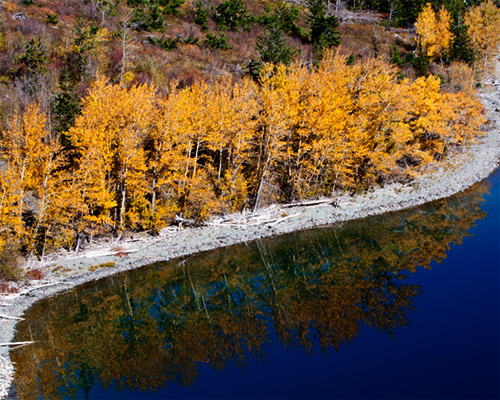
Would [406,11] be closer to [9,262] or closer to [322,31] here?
[322,31]

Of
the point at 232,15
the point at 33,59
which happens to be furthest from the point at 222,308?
the point at 232,15

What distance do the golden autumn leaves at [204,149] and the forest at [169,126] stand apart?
12cm

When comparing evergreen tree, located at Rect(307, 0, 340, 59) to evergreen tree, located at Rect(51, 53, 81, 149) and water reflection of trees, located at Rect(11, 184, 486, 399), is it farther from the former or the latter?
water reflection of trees, located at Rect(11, 184, 486, 399)

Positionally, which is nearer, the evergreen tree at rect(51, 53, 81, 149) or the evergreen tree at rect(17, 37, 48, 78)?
the evergreen tree at rect(51, 53, 81, 149)

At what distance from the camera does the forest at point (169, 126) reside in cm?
2614

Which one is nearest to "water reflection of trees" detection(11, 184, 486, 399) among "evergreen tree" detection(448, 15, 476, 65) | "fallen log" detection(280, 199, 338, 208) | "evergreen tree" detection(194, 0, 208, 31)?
"fallen log" detection(280, 199, 338, 208)

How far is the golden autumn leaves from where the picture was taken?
2572 centimetres

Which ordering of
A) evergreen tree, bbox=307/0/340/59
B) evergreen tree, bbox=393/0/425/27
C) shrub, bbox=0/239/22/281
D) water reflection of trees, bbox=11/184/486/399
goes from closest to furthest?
water reflection of trees, bbox=11/184/486/399
shrub, bbox=0/239/22/281
evergreen tree, bbox=307/0/340/59
evergreen tree, bbox=393/0/425/27

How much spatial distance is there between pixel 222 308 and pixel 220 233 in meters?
8.96

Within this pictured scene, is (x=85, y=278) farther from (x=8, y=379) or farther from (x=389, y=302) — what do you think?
(x=389, y=302)

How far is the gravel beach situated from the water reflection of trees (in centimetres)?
80

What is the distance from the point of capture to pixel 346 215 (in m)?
33.4

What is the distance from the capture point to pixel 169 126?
28.4 meters

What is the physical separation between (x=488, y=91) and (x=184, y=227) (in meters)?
Answer: 55.1
